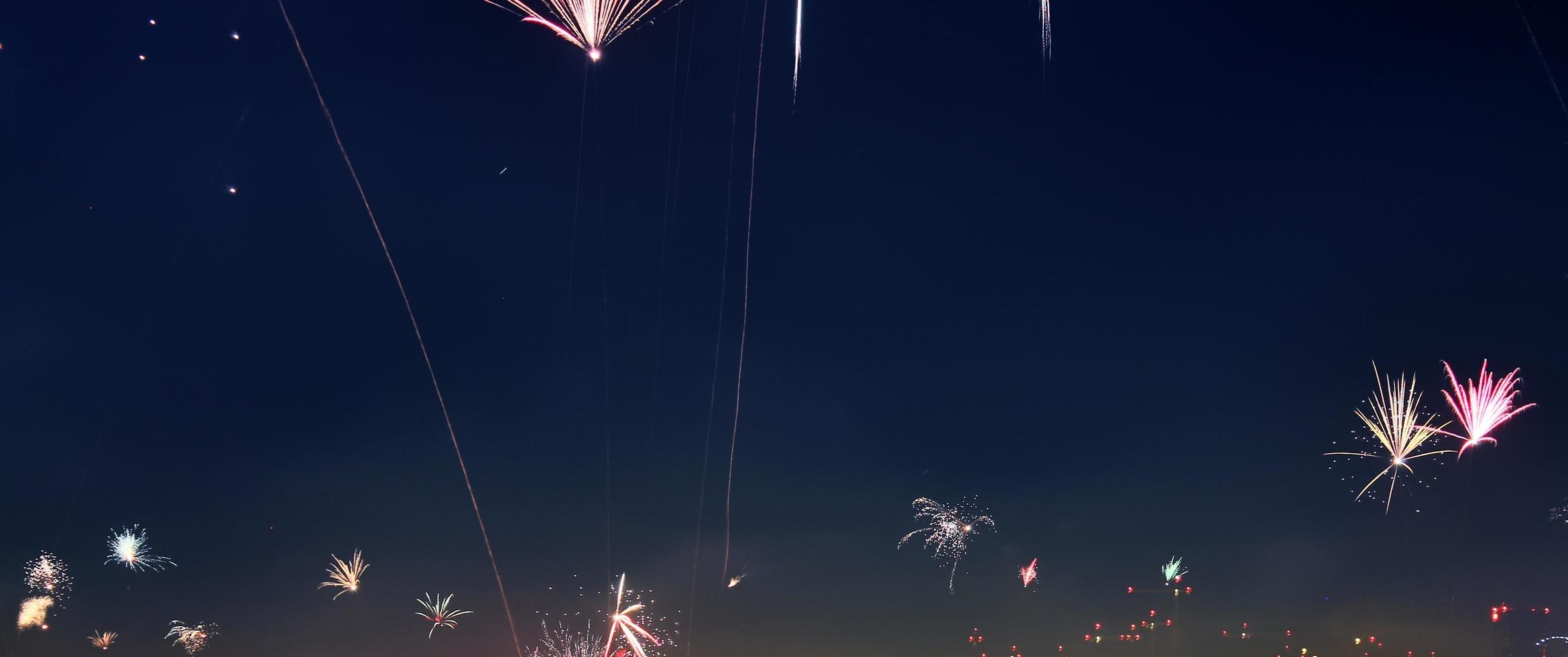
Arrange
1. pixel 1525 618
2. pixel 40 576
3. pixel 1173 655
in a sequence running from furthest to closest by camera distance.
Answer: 1. pixel 1173 655
2. pixel 1525 618
3. pixel 40 576

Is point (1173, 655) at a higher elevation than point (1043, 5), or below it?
below

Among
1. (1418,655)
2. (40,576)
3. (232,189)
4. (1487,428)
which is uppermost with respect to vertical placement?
(232,189)

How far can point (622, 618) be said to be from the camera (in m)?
24.5

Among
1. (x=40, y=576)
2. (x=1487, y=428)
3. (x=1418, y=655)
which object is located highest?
(x=40, y=576)

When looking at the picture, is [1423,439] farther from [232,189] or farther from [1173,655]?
[232,189]

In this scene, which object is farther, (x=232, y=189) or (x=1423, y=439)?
(x=1423, y=439)

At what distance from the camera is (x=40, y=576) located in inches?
845

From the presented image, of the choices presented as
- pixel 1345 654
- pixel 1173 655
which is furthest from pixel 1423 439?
pixel 1173 655

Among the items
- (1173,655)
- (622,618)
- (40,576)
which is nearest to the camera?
(40,576)

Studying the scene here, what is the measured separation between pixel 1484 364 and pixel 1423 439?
3.15m

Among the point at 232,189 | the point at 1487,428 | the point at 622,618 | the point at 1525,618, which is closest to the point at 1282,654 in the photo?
the point at 1525,618

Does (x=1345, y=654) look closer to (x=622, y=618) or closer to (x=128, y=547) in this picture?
(x=622, y=618)

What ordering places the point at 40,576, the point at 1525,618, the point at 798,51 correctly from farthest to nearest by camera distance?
the point at 1525,618 → the point at 40,576 → the point at 798,51

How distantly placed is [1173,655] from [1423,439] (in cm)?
1973
